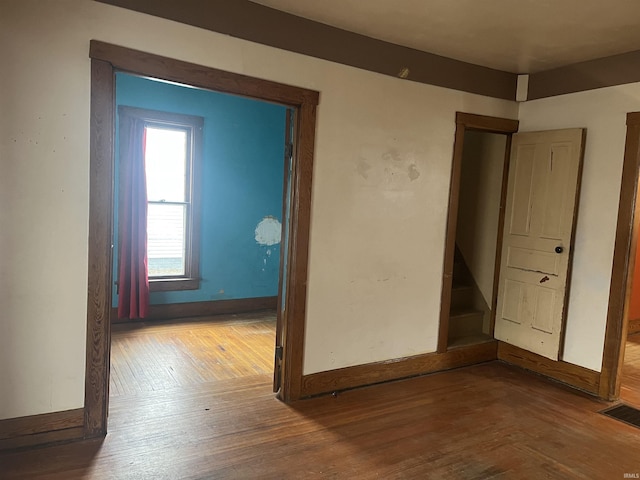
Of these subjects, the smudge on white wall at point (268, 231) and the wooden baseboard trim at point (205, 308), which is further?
the smudge on white wall at point (268, 231)

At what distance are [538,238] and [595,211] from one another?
0.49 m

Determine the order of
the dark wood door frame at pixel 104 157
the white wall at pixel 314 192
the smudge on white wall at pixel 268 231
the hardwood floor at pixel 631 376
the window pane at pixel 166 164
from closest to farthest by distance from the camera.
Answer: the white wall at pixel 314 192 → the dark wood door frame at pixel 104 157 → the hardwood floor at pixel 631 376 → the window pane at pixel 166 164 → the smudge on white wall at pixel 268 231

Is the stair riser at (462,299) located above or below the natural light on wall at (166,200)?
below

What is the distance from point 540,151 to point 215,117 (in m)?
3.40

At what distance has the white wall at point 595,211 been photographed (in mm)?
3492

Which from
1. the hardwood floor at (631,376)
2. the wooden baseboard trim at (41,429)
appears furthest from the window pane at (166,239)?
the hardwood floor at (631,376)

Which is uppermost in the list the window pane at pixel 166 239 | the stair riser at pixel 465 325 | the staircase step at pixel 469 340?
the window pane at pixel 166 239

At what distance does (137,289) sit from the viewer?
491cm

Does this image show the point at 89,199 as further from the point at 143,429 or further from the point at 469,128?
the point at 469,128

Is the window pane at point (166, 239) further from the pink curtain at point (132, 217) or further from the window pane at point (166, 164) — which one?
the pink curtain at point (132, 217)

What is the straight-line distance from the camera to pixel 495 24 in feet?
9.77

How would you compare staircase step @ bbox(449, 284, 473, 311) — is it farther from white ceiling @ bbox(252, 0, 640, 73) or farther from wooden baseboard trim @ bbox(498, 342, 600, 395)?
white ceiling @ bbox(252, 0, 640, 73)

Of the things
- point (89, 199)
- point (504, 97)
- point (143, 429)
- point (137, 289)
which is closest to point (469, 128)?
point (504, 97)

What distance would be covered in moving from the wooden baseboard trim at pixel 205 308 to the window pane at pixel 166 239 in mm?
379
